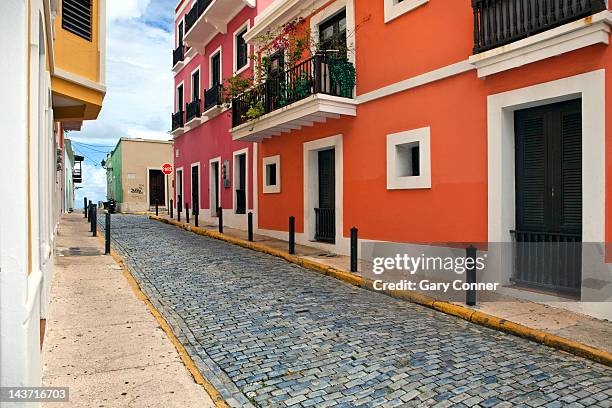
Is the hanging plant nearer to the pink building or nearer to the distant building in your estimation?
the pink building

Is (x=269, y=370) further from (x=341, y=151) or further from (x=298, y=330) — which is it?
(x=341, y=151)

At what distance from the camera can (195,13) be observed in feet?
60.6

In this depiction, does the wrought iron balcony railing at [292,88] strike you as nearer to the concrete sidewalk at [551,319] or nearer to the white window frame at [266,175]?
the white window frame at [266,175]

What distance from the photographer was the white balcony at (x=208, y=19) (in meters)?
15.5

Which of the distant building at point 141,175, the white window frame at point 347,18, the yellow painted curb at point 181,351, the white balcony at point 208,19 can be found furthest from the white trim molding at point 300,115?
the distant building at point 141,175

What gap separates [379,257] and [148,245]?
6.22 metres

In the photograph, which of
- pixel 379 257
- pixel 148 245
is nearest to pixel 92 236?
pixel 148 245

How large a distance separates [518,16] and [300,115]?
489 centimetres

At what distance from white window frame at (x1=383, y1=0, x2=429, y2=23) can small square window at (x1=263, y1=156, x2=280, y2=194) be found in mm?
5399

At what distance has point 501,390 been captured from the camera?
362cm

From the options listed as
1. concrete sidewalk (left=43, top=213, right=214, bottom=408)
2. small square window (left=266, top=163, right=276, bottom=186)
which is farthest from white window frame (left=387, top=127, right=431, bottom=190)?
small square window (left=266, top=163, right=276, bottom=186)

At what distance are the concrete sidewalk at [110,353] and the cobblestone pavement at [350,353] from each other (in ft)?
1.01

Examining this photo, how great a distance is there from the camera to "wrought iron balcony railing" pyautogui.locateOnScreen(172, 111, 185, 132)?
70.2 ft

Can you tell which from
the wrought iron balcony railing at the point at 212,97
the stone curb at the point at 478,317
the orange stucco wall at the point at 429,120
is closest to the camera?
the stone curb at the point at 478,317
